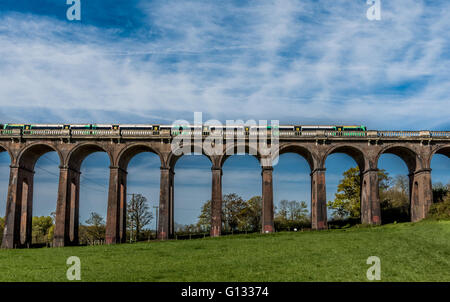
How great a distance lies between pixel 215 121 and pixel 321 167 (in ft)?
44.1

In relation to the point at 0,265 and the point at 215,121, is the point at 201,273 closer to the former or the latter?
the point at 0,265

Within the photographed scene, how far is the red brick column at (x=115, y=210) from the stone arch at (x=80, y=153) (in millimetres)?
1848

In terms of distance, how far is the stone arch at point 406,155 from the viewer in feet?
156

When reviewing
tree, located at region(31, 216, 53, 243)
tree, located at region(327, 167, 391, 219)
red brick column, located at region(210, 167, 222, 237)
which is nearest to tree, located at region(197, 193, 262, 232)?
tree, located at region(327, 167, 391, 219)

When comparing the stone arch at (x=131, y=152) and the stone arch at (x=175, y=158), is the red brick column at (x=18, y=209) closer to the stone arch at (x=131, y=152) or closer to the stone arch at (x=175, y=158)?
the stone arch at (x=131, y=152)

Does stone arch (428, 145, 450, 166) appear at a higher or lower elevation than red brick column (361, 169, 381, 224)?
higher

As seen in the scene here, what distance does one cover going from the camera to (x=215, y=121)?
50.1 m

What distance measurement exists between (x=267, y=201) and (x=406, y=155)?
58.0 ft

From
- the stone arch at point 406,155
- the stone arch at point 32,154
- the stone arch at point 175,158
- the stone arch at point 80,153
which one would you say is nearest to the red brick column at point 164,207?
the stone arch at point 175,158

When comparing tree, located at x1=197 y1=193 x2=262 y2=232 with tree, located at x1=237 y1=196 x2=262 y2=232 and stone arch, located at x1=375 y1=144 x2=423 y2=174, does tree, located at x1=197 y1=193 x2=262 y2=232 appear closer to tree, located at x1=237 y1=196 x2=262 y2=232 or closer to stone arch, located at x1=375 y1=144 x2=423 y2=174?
tree, located at x1=237 y1=196 x2=262 y2=232

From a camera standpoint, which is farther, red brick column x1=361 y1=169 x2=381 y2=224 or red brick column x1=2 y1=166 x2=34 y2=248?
red brick column x1=361 y1=169 x2=381 y2=224

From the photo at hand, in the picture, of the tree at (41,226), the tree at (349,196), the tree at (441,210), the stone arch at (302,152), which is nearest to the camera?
the tree at (441,210)

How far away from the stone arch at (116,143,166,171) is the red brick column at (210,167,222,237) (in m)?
6.07

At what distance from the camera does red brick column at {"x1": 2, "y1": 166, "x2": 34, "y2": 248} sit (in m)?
46.2
